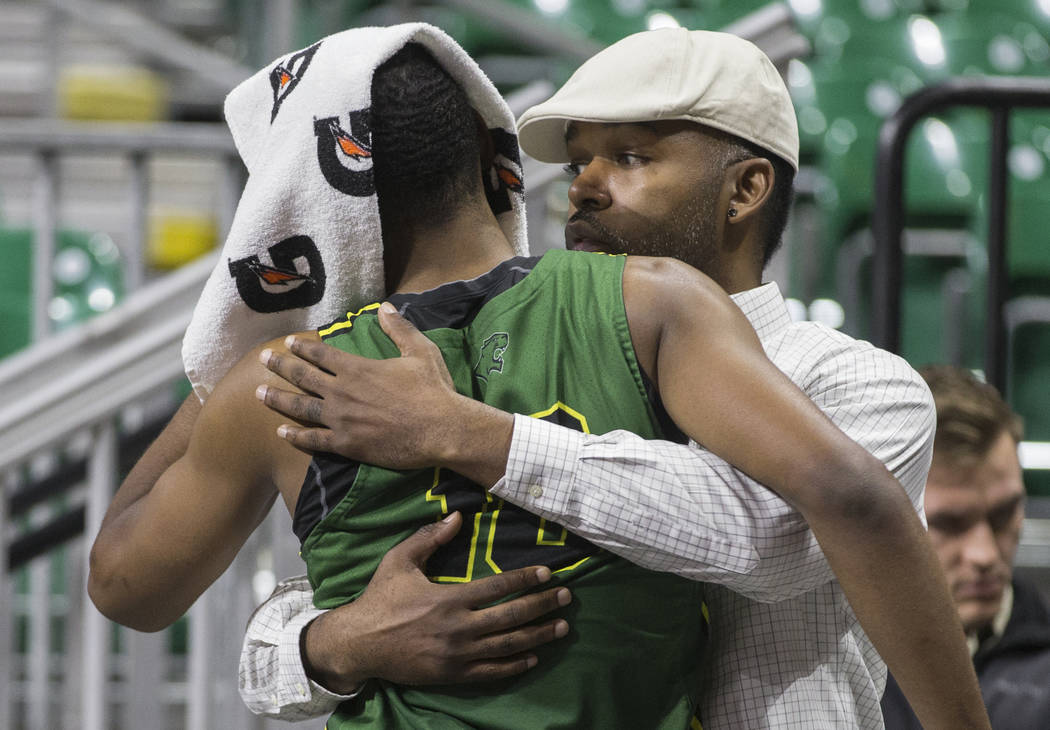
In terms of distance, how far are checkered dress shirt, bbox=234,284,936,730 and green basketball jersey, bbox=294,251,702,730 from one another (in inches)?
1.7

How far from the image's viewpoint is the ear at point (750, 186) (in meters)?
1.51

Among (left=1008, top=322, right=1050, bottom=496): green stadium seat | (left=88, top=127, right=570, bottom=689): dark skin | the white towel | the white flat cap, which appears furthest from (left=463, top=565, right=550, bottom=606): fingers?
(left=1008, top=322, right=1050, bottom=496): green stadium seat

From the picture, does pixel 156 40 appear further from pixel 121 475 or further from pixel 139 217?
pixel 121 475

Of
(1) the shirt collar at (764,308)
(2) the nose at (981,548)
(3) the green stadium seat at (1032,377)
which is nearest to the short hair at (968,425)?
(2) the nose at (981,548)

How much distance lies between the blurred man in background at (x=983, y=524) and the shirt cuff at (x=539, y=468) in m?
1.08

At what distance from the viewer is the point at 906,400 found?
1.24 metres

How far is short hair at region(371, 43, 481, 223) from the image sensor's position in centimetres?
121

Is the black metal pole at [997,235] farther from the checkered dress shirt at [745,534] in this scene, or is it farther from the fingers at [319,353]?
the fingers at [319,353]

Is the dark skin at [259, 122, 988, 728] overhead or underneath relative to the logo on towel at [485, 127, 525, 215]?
underneath

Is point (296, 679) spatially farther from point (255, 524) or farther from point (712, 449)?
point (712, 449)

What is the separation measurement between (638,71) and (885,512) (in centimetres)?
62

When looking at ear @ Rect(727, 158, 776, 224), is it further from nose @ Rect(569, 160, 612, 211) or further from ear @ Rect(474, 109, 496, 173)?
ear @ Rect(474, 109, 496, 173)

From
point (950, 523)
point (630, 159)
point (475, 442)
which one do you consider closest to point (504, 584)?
point (475, 442)

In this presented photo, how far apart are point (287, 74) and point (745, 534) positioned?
2.07 feet
